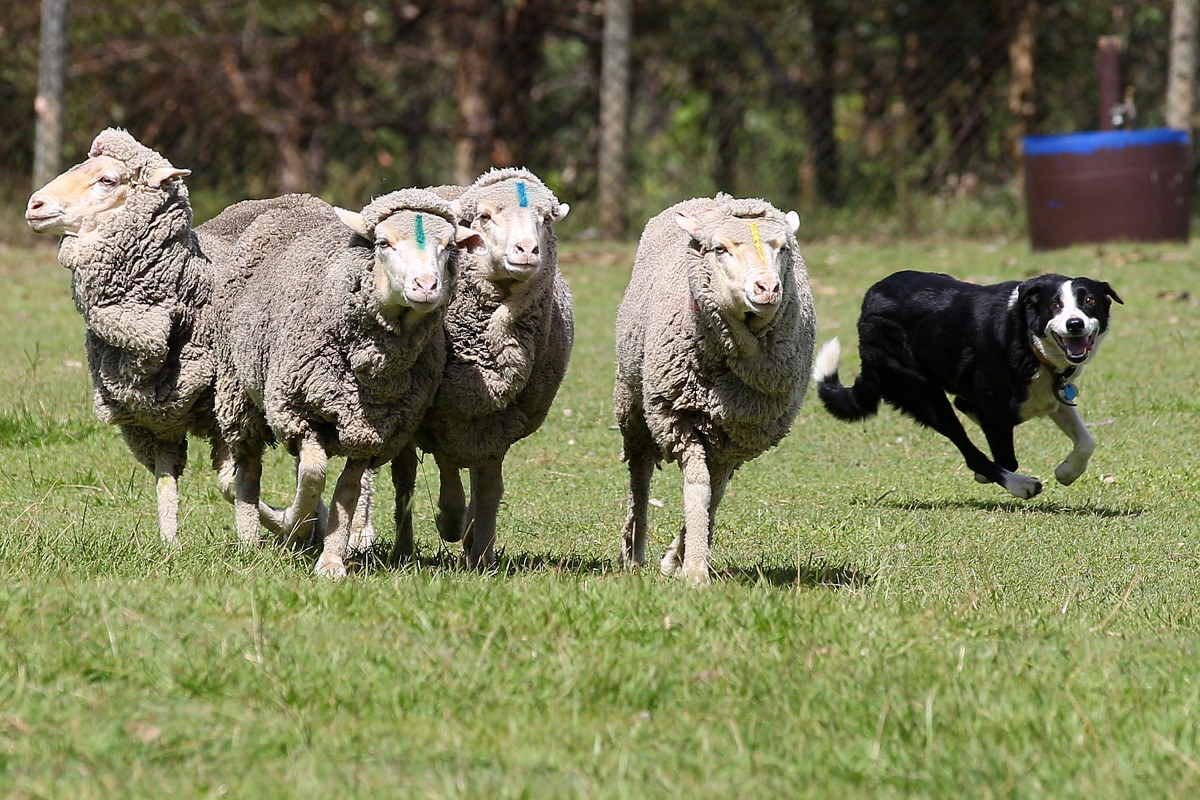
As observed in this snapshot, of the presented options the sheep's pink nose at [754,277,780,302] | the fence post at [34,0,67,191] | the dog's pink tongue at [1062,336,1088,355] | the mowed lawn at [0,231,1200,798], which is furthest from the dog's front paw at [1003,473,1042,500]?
the fence post at [34,0,67,191]

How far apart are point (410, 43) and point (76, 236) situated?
1117 cm

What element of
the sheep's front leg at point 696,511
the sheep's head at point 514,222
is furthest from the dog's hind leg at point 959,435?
the sheep's head at point 514,222

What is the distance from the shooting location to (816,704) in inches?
136

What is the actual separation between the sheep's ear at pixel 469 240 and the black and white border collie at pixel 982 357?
9.98ft

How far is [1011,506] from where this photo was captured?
7074mm

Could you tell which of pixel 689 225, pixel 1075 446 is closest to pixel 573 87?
pixel 1075 446

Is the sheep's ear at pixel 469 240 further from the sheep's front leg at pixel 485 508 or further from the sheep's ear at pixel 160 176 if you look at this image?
the sheep's ear at pixel 160 176

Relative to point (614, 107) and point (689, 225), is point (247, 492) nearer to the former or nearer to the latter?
point (689, 225)

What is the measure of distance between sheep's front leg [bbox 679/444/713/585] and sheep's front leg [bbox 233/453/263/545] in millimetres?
1624

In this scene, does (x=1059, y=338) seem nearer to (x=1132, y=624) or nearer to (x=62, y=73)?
(x=1132, y=624)

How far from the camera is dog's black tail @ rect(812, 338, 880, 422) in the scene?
25.3 feet

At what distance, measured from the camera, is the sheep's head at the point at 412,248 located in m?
4.56

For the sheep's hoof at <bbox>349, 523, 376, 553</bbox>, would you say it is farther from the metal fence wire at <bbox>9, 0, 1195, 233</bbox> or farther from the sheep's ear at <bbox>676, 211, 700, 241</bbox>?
the metal fence wire at <bbox>9, 0, 1195, 233</bbox>

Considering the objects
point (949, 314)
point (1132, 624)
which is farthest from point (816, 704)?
point (949, 314)
